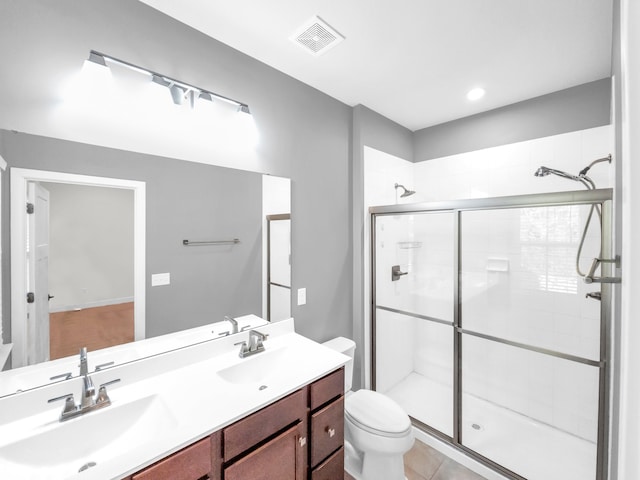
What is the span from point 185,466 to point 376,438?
3.59 ft

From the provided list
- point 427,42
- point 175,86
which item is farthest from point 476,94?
point 175,86

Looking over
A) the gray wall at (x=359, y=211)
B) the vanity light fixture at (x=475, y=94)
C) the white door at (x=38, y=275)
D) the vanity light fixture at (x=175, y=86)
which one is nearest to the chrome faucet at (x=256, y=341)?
the white door at (x=38, y=275)

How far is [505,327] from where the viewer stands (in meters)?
2.17

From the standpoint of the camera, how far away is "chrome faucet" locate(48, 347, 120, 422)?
99 centimetres

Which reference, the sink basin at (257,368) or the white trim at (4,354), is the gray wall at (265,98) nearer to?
the sink basin at (257,368)

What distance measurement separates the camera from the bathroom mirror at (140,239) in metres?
1.11

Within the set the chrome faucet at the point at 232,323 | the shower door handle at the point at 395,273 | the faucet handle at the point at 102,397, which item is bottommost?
the faucet handle at the point at 102,397

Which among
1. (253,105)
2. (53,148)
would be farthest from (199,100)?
(53,148)

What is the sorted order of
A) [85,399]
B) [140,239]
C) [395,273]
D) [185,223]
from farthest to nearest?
[395,273]
[185,223]
[140,239]
[85,399]

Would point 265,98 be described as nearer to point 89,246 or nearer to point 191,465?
point 89,246

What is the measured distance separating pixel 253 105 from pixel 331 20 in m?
0.62

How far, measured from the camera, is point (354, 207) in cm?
232

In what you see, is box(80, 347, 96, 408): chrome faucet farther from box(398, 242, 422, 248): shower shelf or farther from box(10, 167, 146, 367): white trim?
box(398, 242, 422, 248): shower shelf

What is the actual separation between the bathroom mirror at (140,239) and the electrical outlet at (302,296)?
27cm
